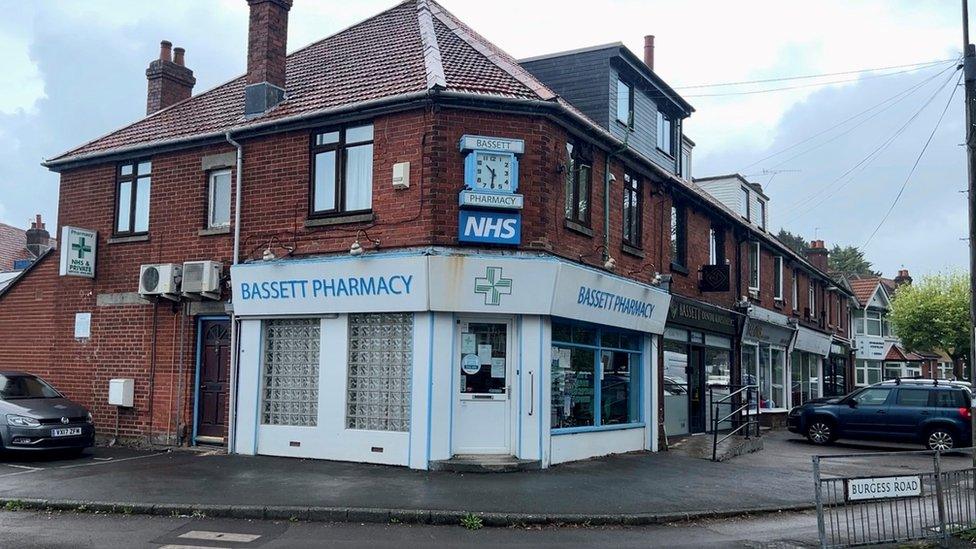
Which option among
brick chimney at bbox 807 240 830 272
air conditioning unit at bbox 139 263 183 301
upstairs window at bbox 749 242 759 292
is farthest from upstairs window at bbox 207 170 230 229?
brick chimney at bbox 807 240 830 272

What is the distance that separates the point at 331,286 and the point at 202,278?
2766 mm

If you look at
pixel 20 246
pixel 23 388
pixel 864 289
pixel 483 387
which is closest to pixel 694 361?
pixel 483 387

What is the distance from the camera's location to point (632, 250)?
16000mm

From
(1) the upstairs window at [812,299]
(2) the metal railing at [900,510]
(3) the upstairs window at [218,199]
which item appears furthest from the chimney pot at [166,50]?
(1) the upstairs window at [812,299]

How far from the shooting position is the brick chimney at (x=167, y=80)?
61.5 feet

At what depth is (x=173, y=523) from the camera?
29.9 feet

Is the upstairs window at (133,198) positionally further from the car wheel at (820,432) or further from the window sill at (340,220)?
the car wheel at (820,432)

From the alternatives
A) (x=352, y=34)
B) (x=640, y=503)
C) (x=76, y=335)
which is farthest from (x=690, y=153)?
(x=76, y=335)

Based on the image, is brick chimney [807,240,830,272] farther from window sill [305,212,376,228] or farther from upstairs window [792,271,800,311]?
window sill [305,212,376,228]

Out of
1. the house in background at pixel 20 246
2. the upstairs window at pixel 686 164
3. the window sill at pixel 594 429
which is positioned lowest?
the window sill at pixel 594 429

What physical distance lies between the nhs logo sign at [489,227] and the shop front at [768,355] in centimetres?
1179

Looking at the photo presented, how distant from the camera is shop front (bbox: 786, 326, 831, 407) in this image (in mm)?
28453

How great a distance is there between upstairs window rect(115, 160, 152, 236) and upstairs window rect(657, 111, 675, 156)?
11.3 m

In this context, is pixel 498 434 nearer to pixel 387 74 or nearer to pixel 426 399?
pixel 426 399
